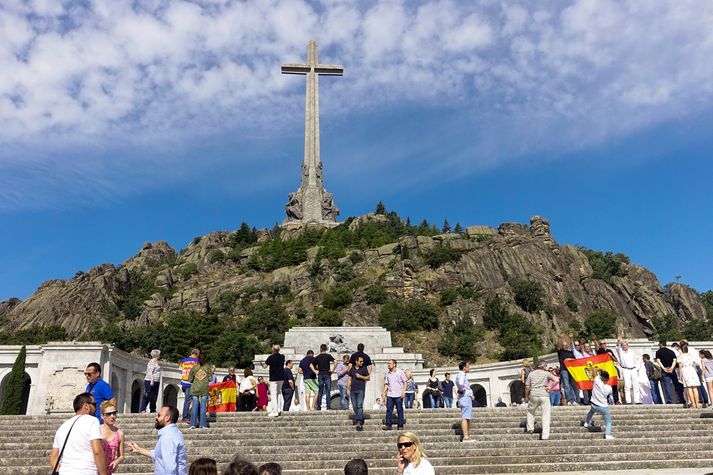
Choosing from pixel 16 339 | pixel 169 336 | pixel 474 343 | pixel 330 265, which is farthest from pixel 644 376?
pixel 16 339

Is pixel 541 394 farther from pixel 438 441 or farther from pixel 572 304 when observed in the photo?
pixel 572 304

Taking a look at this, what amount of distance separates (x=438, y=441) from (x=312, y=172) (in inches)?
2272

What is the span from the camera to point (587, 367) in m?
13.6

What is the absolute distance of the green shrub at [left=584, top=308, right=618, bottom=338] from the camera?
2253 inches

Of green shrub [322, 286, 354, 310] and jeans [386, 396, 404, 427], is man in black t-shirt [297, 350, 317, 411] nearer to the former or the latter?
jeans [386, 396, 404, 427]

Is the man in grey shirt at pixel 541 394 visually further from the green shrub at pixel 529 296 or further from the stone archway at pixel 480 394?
the green shrub at pixel 529 296

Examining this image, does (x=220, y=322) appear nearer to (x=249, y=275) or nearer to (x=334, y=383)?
(x=249, y=275)

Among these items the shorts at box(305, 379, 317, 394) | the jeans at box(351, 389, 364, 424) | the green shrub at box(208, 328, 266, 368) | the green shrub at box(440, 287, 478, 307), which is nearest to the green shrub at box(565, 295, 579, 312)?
the green shrub at box(440, 287, 478, 307)

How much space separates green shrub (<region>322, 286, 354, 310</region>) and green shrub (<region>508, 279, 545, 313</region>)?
1887 cm

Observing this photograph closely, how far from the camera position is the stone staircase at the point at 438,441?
9.41 metres

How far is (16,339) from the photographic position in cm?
5412

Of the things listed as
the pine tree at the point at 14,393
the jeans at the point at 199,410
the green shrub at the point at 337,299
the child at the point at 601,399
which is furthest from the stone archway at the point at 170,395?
the child at the point at 601,399

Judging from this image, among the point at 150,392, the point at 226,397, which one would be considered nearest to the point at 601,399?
the point at 226,397

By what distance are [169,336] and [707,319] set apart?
6510 cm
